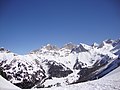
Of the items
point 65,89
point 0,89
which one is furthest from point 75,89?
point 0,89

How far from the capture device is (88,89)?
973 inches

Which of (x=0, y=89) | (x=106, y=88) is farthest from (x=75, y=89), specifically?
(x=0, y=89)

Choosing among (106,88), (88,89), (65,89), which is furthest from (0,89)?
(106,88)

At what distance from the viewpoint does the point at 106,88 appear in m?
23.9

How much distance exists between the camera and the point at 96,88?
24500mm

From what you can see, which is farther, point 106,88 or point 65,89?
point 65,89

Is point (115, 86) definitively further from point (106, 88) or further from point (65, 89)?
point (65, 89)

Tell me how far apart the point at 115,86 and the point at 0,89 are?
528 inches

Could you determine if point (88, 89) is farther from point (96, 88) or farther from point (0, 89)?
point (0, 89)

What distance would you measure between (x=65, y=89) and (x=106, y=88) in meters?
5.04

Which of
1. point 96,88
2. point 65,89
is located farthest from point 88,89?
point 65,89

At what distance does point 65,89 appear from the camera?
1023 inches

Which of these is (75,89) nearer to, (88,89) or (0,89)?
(88,89)

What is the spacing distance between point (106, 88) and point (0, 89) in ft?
40.3
